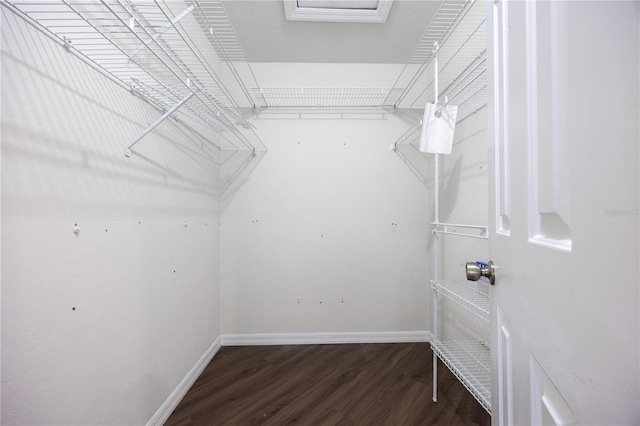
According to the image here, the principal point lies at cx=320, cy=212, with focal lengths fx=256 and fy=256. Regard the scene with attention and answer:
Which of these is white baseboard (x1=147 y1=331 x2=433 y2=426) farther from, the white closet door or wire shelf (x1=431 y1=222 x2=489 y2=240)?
the white closet door

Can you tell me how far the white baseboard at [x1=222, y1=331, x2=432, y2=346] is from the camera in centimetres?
221

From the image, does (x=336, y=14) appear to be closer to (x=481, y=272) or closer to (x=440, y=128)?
(x=440, y=128)

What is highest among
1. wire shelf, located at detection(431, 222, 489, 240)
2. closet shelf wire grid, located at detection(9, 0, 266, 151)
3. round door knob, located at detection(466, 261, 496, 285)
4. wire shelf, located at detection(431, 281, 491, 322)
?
closet shelf wire grid, located at detection(9, 0, 266, 151)

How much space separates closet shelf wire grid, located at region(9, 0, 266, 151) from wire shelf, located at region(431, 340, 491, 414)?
1.75 meters

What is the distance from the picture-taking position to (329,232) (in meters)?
2.27

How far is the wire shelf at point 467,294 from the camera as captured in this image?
128cm

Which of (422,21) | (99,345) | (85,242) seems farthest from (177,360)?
(422,21)

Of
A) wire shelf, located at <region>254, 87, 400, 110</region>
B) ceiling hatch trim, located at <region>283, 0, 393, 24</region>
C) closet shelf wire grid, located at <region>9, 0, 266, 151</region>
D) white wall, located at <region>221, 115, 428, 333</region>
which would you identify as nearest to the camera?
closet shelf wire grid, located at <region>9, 0, 266, 151</region>

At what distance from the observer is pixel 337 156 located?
7.47 ft

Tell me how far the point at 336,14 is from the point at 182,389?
2.62 metres

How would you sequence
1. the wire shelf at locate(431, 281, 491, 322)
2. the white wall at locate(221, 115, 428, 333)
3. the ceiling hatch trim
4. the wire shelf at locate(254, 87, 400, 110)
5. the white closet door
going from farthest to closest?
1. the white wall at locate(221, 115, 428, 333)
2. the wire shelf at locate(254, 87, 400, 110)
3. the ceiling hatch trim
4. the wire shelf at locate(431, 281, 491, 322)
5. the white closet door

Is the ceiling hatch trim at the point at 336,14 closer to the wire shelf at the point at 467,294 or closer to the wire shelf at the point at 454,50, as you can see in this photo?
the wire shelf at the point at 454,50

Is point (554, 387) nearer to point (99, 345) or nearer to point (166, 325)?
point (99, 345)

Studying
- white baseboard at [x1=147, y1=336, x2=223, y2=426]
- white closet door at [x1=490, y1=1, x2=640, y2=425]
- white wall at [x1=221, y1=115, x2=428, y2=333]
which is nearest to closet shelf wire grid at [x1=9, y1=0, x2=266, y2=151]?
white wall at [x1=221, y1=115, x2=428, y2=333]
